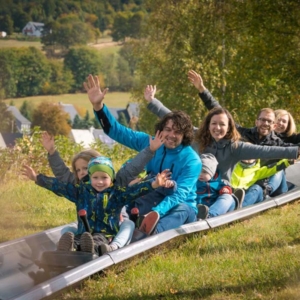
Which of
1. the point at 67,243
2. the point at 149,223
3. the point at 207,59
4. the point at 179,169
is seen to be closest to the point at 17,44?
the point at 179,169

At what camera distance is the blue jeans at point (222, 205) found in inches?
314

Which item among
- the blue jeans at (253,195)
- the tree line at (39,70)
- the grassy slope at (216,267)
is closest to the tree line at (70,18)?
the tree line at (39,70)

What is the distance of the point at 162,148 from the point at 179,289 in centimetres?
229

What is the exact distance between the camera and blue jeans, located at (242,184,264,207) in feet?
29.9

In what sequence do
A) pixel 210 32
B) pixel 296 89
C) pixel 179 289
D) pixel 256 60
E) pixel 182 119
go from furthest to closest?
pixel 210 32 < pixel 256 60 < pixel 296 89 < pixel 182 119 < pixel 179 289

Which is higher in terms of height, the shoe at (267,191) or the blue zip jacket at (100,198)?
the blue zip jacket at (100,198)

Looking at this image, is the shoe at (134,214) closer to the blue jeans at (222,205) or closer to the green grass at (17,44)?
the blue jeans at (222,205)

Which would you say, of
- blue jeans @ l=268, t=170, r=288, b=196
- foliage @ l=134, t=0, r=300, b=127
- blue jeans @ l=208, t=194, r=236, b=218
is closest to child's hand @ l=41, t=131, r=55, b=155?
blue jeans @ l=208, t=194, r=236, b=218

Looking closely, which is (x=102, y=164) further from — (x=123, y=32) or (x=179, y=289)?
(x=123, y=32)

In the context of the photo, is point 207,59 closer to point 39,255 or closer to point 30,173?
point 39,255

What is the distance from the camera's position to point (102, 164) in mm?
6363

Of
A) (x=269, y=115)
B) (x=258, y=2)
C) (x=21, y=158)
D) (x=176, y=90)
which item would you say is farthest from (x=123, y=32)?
(x=269, y=115)

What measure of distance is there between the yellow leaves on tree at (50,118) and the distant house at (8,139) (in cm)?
127

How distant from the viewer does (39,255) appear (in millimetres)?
6859
